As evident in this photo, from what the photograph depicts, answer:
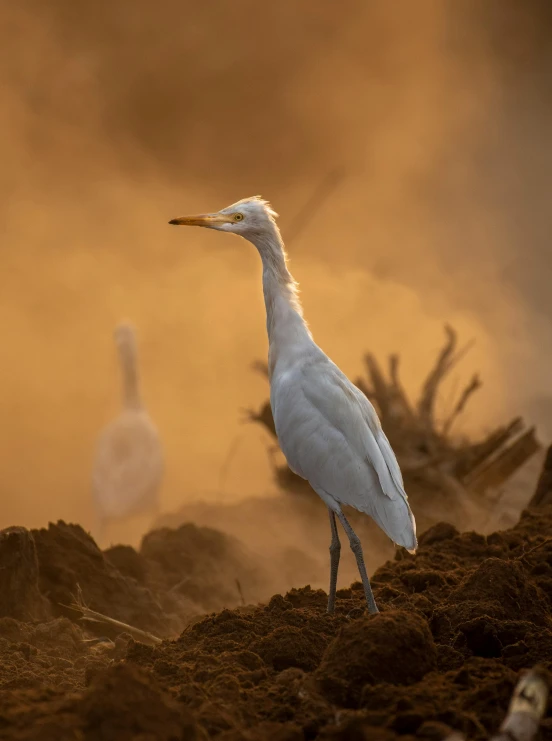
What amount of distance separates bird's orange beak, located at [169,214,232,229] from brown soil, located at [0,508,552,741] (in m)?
1.64

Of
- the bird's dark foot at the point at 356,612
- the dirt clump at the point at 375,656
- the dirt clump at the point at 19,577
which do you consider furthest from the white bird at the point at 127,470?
the dirt clump at the point at 375,656

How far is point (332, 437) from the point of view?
3.77m

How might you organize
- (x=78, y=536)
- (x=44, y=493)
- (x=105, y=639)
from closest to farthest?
(x=105, y=639) → (x=78, y=536) → (x=44, y=493)

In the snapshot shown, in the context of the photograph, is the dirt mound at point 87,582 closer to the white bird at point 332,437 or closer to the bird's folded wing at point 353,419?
the white bird at point 332,437

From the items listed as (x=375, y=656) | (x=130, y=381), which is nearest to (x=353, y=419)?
(x=375, y=656)

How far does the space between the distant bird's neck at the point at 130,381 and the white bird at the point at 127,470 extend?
0.31m

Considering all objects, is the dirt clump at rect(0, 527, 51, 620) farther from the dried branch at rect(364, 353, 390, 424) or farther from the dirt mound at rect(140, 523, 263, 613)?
the dried branch at rect(364, 353, 390, 424)

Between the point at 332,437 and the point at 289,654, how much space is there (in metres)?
1.06

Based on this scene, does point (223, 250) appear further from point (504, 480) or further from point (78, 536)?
point (78, 536)

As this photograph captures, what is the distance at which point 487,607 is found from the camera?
3184 millimetres

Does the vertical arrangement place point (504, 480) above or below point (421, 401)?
below

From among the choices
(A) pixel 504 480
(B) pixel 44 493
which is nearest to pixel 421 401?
(A) pixel 504 480

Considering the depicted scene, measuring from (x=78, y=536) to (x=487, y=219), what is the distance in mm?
9730

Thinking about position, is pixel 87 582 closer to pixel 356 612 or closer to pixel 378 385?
pixel 356 612
